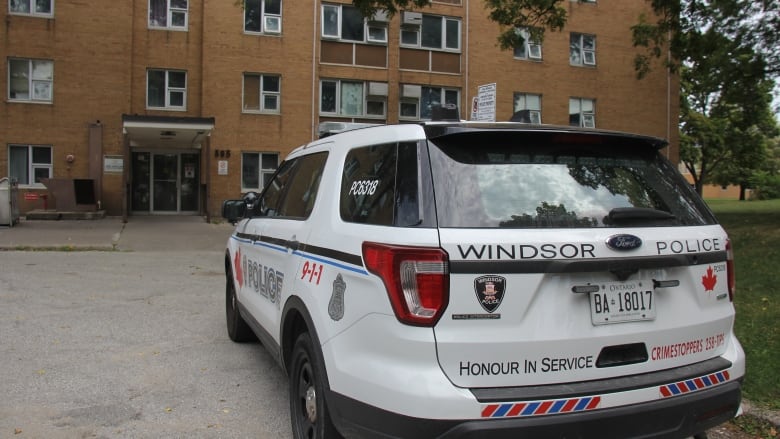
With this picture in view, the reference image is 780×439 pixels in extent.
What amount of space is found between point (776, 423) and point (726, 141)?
39.0 metres

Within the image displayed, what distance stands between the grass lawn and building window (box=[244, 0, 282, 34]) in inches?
653

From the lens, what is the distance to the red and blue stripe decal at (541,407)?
2.39 metres

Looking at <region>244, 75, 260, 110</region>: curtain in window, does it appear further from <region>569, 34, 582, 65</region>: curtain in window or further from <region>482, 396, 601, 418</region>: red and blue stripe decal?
<region>482, 396, 601, 418</region>: red and blue stripe decal

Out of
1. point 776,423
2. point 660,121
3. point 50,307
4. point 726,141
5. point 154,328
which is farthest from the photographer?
point 726,141

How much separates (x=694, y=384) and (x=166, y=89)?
21769mm

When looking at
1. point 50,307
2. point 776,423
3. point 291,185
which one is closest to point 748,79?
point 776,423

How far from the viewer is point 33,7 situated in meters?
20.6

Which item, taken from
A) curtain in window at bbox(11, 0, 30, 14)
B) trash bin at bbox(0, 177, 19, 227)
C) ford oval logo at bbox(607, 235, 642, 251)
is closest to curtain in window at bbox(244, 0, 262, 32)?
curtain in window at bbox(11, 0, 30, 14)

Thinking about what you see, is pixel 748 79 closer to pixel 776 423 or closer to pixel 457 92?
pixel 457 92

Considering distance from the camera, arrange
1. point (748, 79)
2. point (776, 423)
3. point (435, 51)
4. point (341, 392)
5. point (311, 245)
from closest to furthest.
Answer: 1. point (341, 392)
2. point (311, 245)
3. point (776, 423)
4. point (748, 79)
5. point (435, 51)

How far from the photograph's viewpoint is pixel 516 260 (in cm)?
247

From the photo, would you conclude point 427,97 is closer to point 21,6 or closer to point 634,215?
point 21,6

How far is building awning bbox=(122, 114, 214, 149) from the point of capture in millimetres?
18547

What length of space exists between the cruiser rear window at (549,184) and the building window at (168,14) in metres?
21.5
